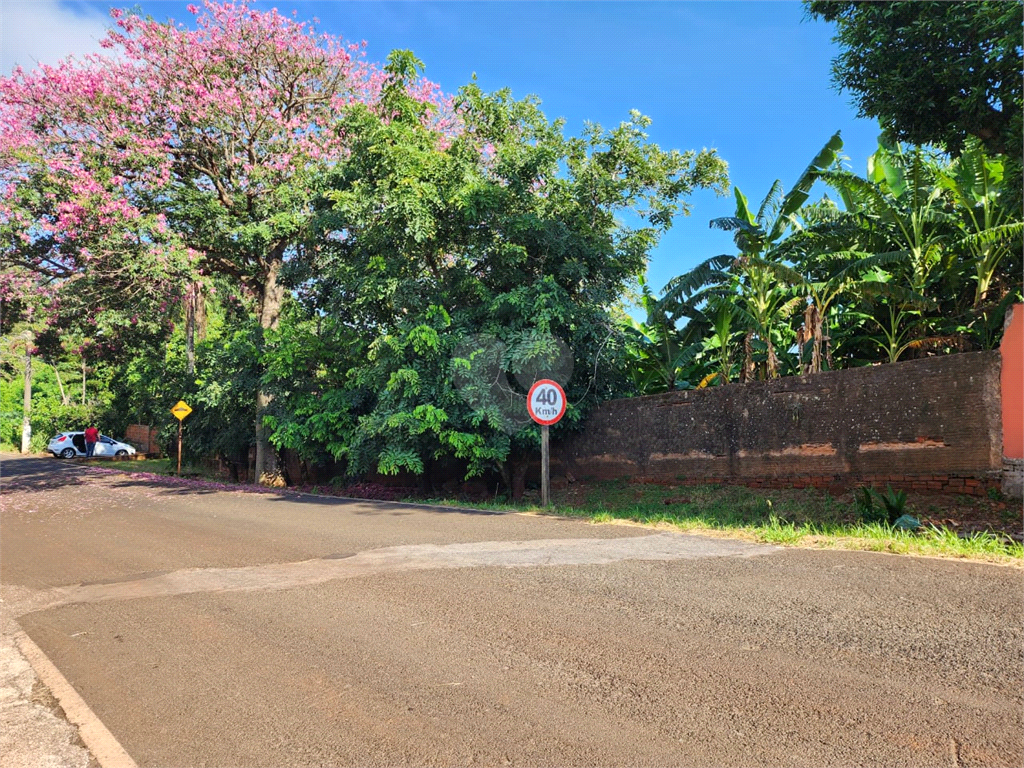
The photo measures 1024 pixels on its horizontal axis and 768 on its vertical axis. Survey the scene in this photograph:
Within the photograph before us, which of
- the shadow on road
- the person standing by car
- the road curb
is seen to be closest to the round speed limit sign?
the shadow on road

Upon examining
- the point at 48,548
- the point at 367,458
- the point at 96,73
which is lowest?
the point at 48,548

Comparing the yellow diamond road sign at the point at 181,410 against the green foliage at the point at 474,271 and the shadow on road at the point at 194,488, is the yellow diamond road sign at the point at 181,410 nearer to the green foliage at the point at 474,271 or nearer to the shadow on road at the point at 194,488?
the shadow on road at the point at 194,488

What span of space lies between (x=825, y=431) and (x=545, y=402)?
472 centimetres

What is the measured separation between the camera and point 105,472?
24.8 metres

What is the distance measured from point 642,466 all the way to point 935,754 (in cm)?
1126

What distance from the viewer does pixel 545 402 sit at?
12.6 meters

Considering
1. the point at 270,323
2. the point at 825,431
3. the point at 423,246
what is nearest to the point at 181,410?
the point at 270,323

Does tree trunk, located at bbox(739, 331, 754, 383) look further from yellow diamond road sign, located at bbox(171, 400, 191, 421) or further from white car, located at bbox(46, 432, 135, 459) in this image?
white car, located at bbox(46, 432, 135, 459)

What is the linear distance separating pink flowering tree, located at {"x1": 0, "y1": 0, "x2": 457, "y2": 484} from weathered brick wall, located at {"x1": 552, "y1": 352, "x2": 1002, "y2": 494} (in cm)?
941

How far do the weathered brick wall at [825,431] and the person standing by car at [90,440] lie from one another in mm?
31027

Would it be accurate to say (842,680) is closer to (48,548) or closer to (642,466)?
(48,548)

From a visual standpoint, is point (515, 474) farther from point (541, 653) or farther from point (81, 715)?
point (81, 715)

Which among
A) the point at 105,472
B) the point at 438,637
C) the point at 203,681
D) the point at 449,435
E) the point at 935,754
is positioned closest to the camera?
the point at 935,754

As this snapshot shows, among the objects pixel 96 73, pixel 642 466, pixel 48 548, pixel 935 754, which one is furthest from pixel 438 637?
pixel 96 73
